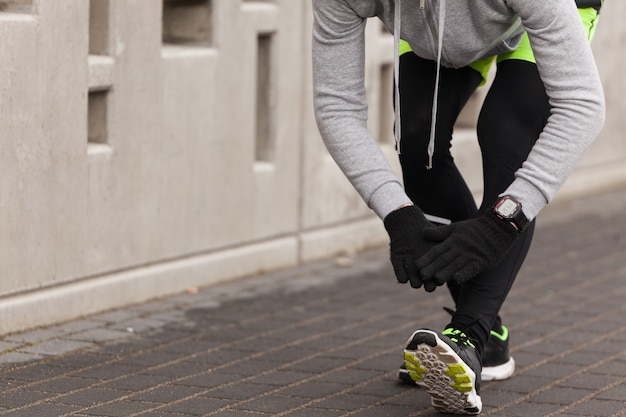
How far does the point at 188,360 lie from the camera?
4.33 m

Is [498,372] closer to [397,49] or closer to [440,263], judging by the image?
[440,263]

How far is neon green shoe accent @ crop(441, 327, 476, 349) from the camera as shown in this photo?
3.58 meters

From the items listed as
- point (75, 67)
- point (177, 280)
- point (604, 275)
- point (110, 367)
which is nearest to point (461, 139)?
point (604, 275)

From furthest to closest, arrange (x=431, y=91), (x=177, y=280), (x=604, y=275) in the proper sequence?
(x=604, y=275), (x=177, y=280), (x=431, y=91)

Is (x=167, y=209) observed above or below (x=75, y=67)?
below

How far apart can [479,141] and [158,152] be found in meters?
1.76

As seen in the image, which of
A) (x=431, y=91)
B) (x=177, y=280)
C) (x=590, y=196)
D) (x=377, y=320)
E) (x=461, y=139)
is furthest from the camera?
(x=590, y=196)

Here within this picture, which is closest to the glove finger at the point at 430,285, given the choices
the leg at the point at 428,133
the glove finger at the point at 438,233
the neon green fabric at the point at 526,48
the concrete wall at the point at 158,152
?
the glove finger at the point at 438,233

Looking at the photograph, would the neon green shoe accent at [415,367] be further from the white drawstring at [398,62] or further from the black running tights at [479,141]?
the white drawstring at [398,62]

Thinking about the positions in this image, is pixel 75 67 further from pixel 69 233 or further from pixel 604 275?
pixel 604 275

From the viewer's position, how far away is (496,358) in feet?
13.5

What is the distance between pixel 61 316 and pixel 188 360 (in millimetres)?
694

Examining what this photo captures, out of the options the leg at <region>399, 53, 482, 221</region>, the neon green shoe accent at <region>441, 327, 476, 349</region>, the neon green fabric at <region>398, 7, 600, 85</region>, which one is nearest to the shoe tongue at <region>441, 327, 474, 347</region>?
the neon green shoe accent at <region>441, 327, 476, 349</region>

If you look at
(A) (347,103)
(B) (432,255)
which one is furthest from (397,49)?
(B) (432,255)
